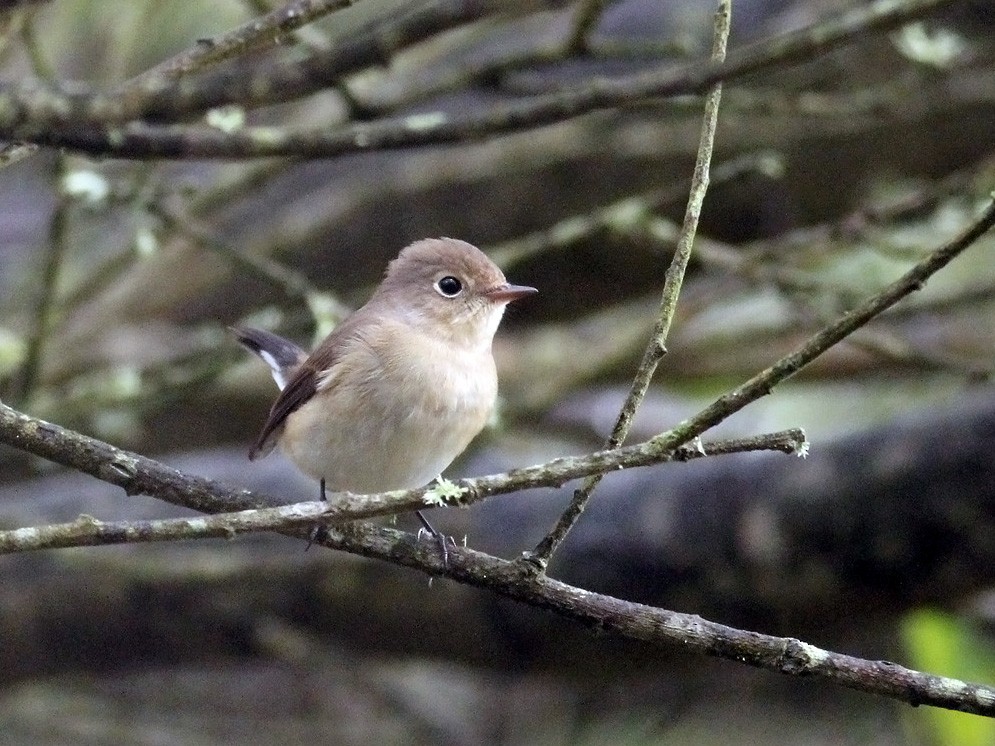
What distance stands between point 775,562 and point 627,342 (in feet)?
3.69

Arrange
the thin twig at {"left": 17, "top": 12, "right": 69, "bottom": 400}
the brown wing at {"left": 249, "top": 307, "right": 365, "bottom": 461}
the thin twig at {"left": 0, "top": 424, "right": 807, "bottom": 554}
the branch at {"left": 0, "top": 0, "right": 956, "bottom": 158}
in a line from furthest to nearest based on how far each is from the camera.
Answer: the thin twig at {"left": 17, "top": 12, "right": 69, "bottom": 400}, the brown wing at {"left": 249, "top": 307, "right": 365, "bottom": 461}, the branch at {"left": 0, "top": 0, "right": 956, "bottom": 158}, the thin twig at {"left": 0, "top": 424, "right": 807, "bottom": 554}

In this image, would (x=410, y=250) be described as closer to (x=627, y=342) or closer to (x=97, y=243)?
(x=627, y=342)

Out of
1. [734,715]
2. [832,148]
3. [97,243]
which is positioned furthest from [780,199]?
[97,243]

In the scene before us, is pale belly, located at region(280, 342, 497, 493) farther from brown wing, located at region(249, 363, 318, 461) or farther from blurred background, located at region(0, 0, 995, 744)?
blurred background, located at region(0, 0, 995, 744)

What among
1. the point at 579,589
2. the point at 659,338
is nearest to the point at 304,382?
the point at 579,589

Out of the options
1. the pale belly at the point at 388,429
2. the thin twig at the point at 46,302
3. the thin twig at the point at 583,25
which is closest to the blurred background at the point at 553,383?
the thin twig at the point at 46,302

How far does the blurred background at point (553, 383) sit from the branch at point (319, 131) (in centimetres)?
106

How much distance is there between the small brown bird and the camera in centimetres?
383

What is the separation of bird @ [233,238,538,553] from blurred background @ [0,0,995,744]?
0.50 metres

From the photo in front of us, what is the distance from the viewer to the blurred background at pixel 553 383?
16.5ft

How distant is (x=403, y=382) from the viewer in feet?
12.7

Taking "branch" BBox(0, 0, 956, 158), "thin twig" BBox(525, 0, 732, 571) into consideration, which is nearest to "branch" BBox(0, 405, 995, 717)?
"thin twig" BBox(525, 0, 732, 571)

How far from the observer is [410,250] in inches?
174

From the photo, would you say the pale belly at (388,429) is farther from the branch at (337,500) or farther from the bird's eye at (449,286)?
the branch at (337,500)
